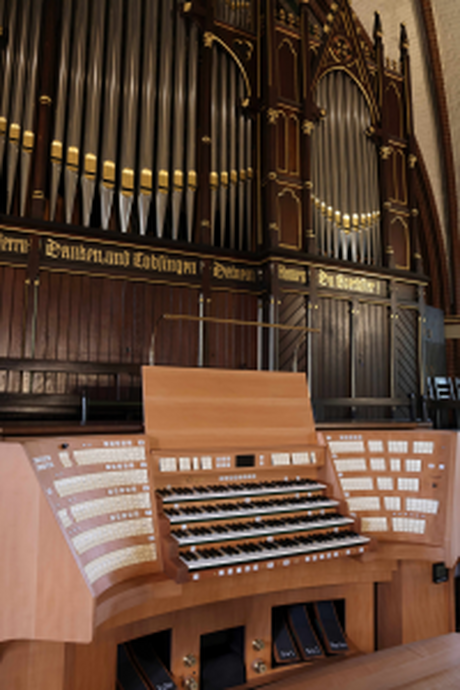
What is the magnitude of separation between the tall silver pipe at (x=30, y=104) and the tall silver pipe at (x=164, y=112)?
1348 millimetres

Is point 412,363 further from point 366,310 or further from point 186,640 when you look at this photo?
point 186,640

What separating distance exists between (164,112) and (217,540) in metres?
5.03

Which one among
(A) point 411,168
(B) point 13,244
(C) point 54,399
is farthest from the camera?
(A) point 411,168

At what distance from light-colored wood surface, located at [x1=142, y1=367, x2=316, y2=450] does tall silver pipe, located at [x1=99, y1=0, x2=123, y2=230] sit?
293 centimetres

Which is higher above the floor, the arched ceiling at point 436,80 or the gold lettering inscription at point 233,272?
→ the arched ceiling at point 436,80

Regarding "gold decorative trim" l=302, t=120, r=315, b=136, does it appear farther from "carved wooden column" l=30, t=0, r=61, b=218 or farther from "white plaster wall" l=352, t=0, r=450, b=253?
"white plaster wall" l=352, t=0, r=450, b=253

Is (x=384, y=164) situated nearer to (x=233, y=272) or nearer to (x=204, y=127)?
(x=204, y=127)

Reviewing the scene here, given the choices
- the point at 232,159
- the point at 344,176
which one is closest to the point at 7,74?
the point at 232,159

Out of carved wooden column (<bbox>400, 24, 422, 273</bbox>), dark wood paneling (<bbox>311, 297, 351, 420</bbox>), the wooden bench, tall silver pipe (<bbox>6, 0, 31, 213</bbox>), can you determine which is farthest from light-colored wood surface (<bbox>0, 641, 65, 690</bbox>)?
carved wooden column (<bbox>400, 24, 422, 273</bbox>)

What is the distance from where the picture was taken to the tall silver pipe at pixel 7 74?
492 cm

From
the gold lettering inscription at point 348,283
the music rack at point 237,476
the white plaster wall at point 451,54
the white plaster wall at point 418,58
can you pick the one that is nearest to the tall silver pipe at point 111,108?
the gold lettering inscription at point 348,283

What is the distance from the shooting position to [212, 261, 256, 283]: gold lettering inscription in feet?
18.7

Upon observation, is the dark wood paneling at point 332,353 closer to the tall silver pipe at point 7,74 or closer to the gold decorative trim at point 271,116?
the gold decorative trim at point 271,116

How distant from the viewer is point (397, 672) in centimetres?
187
